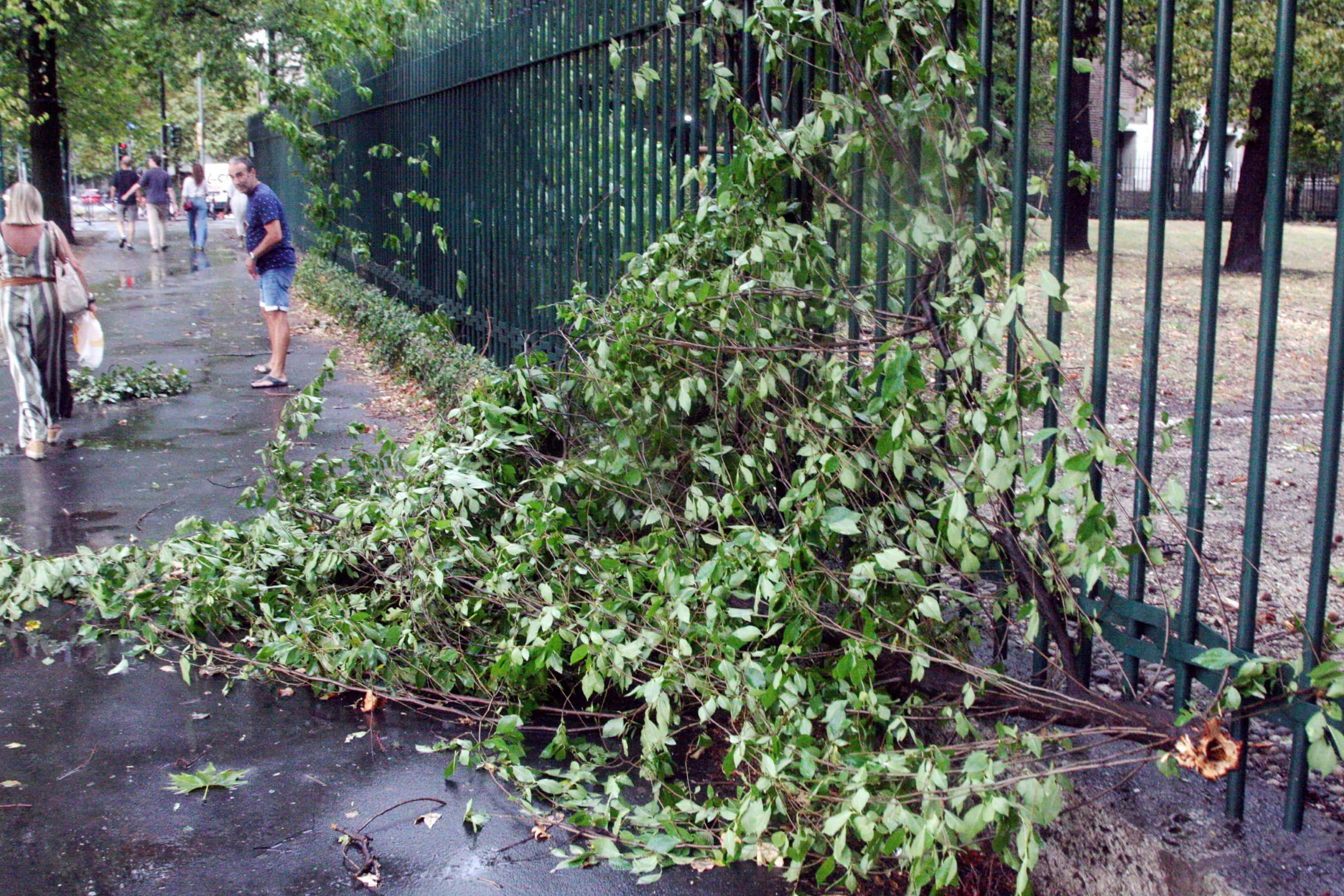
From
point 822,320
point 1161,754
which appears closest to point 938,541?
point 1161,754

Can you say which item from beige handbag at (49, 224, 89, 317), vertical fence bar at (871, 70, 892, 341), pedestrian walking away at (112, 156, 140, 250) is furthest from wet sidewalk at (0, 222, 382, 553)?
pedestrian walking away at (112, 156, 140, 250)

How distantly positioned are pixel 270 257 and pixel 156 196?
17.8 m

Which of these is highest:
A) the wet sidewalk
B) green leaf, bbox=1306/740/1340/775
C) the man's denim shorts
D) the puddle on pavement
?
the man's denim shorts

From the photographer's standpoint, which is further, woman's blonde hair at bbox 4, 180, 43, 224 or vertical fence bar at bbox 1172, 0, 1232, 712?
woman's blonde hair at bbox 4, 180, 43, 224

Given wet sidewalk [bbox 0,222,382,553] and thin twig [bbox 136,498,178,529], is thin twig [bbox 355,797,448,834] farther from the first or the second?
thin twig [bbox 136,498,178,529]

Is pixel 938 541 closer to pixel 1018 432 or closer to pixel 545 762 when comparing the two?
pixel 1018 432

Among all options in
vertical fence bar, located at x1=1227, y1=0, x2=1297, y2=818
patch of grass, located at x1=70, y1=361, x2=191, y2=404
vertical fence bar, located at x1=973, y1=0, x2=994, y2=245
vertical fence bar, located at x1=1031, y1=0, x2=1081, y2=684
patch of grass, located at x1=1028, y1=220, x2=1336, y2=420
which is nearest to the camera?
vertical fence bar, located at x1=1227, y1=0, x2=1297, y2=818

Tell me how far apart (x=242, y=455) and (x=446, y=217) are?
9.81ft

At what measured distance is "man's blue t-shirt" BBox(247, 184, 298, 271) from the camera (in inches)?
430

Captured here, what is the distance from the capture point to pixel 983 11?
3.45m

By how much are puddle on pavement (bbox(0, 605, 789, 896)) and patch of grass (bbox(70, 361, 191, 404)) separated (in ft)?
20.2

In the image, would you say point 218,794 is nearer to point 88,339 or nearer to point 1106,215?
point 1106,215

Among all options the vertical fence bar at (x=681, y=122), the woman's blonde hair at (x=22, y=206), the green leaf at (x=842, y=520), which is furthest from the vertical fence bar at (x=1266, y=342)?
the woman's blonde hair at (x=22, y=206)

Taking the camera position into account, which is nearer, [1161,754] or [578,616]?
[1161,754]
